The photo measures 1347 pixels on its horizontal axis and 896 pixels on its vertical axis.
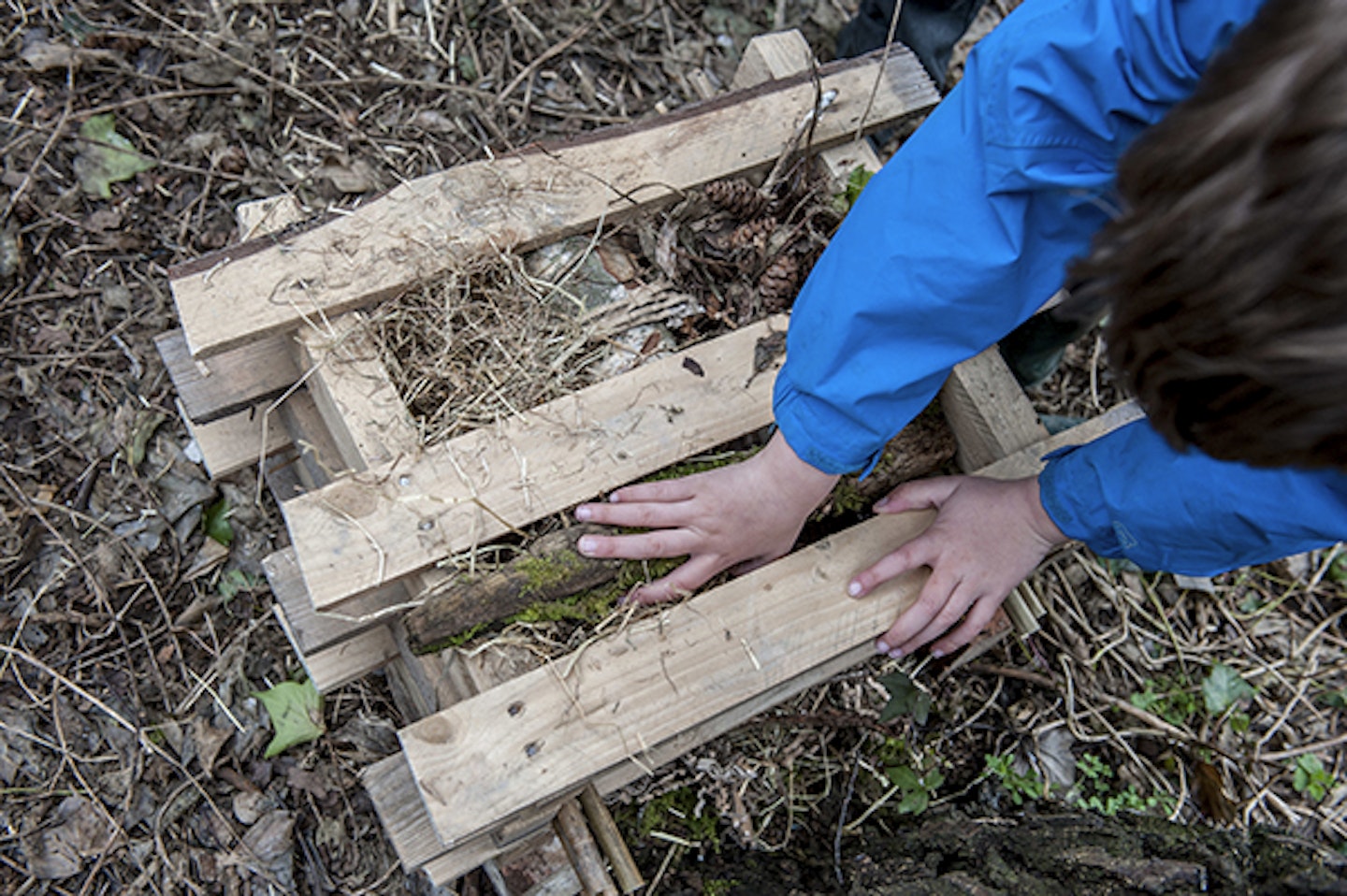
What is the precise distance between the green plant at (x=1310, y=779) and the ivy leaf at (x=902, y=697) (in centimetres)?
123

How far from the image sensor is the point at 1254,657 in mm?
2619

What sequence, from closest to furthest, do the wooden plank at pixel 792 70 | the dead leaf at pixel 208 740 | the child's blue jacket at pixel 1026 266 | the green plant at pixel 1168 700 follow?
1. the child's blue jacket at pixel 1026 266
2. the wooden plank at pixel 792 70
3. the dead leaf at pixel 208 740
4. the green plant at pixel 1168 700

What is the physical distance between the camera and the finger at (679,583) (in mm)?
1742

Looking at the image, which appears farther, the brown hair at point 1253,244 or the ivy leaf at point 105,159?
the ivy leaf at point 105,159

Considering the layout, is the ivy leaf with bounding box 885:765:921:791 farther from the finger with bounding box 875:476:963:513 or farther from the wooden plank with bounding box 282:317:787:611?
the wooden plank with bounding box 282:317:787:611

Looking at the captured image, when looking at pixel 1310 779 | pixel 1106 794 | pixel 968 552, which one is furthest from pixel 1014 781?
pixel 1310 779

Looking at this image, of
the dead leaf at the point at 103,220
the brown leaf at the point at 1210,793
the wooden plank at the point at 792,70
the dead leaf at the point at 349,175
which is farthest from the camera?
the dead leaf at the point at 349,175

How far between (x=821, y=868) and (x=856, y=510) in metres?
0.86

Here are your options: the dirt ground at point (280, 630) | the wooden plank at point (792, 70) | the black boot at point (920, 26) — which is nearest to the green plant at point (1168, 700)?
the dirt ground at point (280, 630)

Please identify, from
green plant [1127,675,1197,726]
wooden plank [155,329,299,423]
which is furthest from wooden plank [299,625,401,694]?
green plant [1127,675,1197,726]

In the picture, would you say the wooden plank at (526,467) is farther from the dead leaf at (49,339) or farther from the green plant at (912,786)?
the dead leaf at (49,339)

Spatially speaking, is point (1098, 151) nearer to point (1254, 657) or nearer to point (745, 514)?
point (745, 514)

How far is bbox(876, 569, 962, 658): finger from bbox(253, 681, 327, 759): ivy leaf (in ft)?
4.79

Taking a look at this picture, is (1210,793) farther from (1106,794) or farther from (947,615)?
(947,615)
